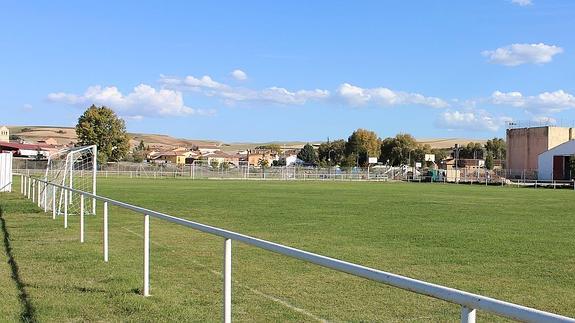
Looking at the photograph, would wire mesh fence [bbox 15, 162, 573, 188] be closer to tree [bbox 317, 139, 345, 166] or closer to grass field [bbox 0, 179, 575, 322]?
grass field [bbox 0, 179, 575, 322]

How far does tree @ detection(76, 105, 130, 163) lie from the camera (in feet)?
348

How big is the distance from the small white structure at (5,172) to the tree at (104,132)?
6837 centimetres

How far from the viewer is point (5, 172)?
3628cm

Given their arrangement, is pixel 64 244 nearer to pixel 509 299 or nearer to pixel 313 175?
pixel 509 299

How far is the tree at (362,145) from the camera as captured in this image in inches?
6324

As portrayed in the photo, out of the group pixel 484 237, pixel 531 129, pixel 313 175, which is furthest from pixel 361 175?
pixel 484 237

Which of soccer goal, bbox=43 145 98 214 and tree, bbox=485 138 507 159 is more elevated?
tree, bbox=485 138 507 159

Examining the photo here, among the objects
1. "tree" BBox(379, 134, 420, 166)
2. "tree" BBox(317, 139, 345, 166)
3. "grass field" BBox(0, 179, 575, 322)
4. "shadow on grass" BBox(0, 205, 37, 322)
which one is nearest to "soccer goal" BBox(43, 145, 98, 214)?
"grass field" BBox(0, 179, 575, 322)

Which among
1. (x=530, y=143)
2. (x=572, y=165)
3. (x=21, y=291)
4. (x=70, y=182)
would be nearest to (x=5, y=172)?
(x=70, y=182)

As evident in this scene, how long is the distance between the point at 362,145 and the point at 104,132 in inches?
2912

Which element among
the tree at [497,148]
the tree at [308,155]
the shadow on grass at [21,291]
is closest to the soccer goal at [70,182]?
the shadow on grass at [21,291]

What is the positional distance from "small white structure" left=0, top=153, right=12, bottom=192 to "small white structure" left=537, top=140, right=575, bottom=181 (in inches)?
2924

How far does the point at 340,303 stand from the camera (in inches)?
322

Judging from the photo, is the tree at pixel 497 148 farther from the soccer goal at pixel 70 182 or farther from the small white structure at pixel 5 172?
the soccer goal at pixel 70 182
